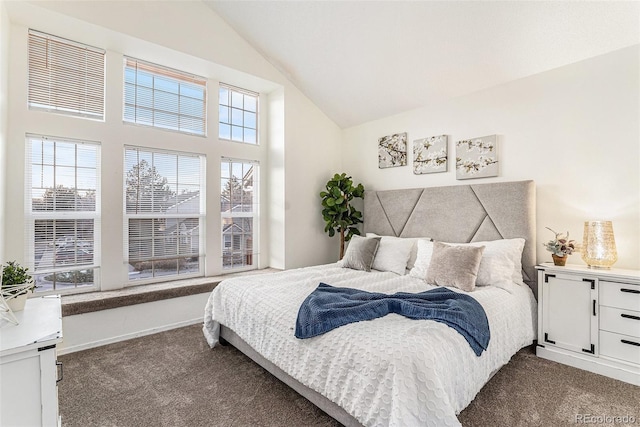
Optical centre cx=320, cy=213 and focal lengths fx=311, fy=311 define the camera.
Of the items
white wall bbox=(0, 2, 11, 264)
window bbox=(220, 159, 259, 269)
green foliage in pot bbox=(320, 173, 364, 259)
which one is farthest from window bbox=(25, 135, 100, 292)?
green foliage in pot bbox=(320, 173, 364, 259)

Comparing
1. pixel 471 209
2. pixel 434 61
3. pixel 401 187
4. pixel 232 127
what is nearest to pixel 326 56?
pixel 434 61

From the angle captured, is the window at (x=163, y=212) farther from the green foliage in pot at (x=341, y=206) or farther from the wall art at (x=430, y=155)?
the wall art at (x=430, y=155)

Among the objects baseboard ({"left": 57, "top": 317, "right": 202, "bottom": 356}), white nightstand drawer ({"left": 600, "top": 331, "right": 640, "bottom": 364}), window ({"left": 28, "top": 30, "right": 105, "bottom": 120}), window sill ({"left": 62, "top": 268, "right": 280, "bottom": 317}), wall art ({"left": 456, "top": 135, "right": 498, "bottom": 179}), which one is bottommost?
baseboard ({"left": 57, "top": 317, "right": 202, "bottom": 356})

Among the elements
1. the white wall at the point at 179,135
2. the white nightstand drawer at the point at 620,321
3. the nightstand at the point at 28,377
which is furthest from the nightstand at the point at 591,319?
the nightstand at the point at 28,377

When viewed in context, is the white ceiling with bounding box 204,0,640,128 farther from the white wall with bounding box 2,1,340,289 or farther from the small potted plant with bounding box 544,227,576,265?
the small potted plant with bounding box 544,227,576,265

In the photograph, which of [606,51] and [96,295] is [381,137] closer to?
[606,51]

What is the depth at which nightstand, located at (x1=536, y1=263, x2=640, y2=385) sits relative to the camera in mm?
2217

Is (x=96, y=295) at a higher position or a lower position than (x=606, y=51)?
lower

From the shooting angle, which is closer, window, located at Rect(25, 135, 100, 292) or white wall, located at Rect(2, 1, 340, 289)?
white wall, located at Rect(2, 1, 340, 289)

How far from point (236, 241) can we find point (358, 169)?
2066 mm

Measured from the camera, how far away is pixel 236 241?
14.0ft

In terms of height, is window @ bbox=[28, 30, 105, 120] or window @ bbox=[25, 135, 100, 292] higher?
window @ bbox=[28, 30, 105, 120]

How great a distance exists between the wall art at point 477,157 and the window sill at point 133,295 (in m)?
3.15

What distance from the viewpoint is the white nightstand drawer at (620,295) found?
2.20 metres
